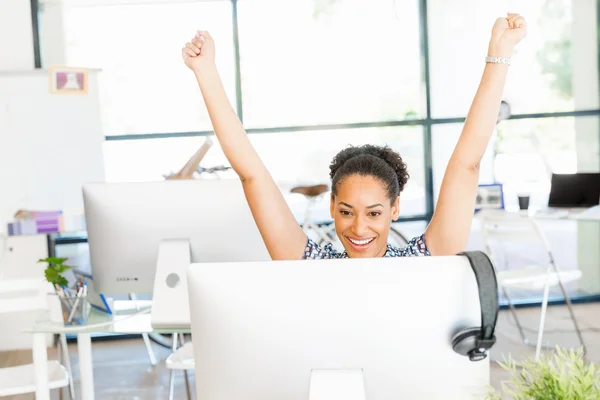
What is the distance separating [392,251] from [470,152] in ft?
1.03

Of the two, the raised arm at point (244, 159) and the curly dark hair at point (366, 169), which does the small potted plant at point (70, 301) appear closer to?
the raised arm at point (244, 159)

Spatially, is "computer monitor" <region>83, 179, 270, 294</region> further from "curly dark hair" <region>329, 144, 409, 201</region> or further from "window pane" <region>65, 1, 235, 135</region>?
"window pane" <region>65, 1, 235, 135</region>

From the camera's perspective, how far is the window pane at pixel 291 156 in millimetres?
5746

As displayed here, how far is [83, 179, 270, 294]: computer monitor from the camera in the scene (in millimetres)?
2467

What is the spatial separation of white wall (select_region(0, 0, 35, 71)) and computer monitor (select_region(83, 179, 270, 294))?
331 centimetres

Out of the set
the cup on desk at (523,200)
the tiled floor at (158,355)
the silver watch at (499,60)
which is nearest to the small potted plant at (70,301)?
the tiled floor at (158,355)

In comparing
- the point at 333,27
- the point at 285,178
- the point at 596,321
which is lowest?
the point at 596,321

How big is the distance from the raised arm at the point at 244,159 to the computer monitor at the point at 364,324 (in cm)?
83

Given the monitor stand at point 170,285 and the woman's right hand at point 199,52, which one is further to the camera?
the monitor stand at point 170,285

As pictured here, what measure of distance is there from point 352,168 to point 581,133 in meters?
4.55

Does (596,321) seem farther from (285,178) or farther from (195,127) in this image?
(195,127)

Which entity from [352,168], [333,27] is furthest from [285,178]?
[352,168]

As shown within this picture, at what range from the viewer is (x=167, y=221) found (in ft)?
8.17

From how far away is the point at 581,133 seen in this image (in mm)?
6070
